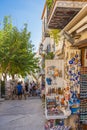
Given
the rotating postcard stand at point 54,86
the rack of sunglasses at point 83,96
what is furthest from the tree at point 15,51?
the rack of sunglasses at point 83,96

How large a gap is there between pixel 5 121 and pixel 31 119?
3.91ft

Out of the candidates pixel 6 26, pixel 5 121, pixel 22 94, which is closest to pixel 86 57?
pixel 5 121

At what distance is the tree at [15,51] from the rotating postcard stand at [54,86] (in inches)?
722

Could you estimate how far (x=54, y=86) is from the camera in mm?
7449

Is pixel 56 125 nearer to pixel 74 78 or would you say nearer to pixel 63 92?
pixel 63 92

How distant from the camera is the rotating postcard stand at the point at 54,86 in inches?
287

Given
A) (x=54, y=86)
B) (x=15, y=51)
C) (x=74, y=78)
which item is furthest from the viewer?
(x=15, y=51)

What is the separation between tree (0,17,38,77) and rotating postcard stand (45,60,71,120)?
722 inches

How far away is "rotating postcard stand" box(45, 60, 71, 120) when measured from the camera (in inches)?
287

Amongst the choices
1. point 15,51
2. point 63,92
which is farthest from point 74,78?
point 15,51

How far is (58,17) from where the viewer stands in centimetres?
772

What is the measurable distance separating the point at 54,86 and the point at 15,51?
19.0 m

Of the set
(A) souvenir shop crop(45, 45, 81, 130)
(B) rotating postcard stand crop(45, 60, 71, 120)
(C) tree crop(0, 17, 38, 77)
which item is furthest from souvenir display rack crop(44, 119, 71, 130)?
(C) tree crop(0, 17, 38, 77)

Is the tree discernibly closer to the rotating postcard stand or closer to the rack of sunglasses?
the rotating postcard stand
